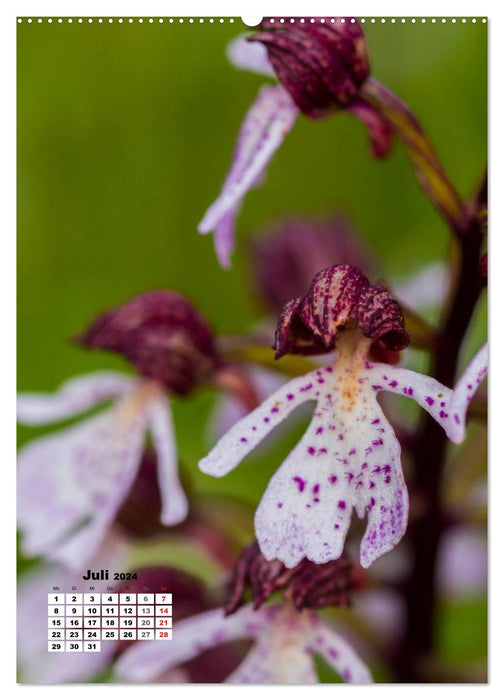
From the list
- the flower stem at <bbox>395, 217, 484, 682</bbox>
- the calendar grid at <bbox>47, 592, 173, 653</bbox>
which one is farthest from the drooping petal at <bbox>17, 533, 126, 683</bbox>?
the flower stem at <bbox>395, 217, 484, 682</bbox>

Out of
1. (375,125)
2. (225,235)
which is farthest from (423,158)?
(225,235)

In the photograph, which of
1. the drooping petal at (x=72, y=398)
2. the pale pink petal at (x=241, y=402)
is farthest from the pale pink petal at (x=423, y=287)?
the drooping petal at (x=72, y=398)

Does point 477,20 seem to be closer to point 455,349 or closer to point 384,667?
point 455,349

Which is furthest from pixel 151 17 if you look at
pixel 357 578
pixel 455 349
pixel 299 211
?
pixel 357 578

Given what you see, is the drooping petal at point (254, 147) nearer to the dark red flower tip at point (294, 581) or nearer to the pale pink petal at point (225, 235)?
the pale pink petal at point (225, 235)

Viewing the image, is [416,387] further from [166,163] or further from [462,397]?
[166,163]

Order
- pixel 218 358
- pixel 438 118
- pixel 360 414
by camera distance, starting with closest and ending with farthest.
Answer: pixel 360 414 → pixel 218 358 → pixel 438 118
